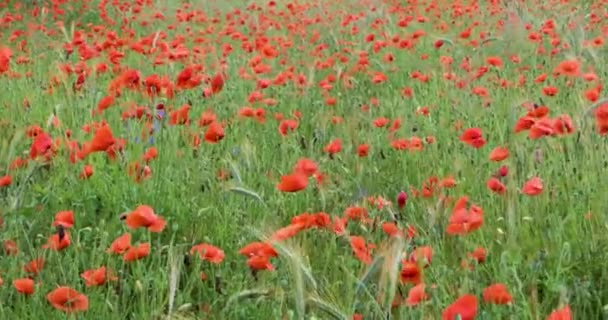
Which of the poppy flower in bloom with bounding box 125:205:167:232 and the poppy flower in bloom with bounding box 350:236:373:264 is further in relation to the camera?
the poppy flower in bloom with bounding box 125:205:167:232

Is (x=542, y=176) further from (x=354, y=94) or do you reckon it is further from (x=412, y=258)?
(x=354, y=94)

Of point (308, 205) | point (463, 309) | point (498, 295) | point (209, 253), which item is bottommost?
point (308, 205)

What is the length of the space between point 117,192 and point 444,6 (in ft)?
20.4

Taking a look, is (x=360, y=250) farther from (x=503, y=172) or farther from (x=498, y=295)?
(x=503, y=172)

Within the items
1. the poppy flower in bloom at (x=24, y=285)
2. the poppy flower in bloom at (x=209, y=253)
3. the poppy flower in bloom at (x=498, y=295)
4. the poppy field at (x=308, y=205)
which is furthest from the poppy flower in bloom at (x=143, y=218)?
the poppy flower in bloom at (x=498, y=295)

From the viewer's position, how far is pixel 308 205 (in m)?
2.70

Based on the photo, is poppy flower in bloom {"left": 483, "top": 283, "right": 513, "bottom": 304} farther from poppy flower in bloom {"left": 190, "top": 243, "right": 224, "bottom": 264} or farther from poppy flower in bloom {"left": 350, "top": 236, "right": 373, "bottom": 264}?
poppy flower in bloom {"left": 190, "top": 243, "right": 224, "bottom": 264}

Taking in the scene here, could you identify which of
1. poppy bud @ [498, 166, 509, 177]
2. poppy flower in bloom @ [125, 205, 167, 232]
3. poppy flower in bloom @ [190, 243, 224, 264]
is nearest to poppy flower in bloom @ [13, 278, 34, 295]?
poppy flower in bloom @ [125, 205, 167, 232]

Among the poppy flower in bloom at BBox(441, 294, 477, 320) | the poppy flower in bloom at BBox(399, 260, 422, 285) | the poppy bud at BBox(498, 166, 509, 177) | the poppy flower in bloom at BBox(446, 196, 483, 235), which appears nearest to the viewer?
the poppy flower in bloom at BBox(441, 294, 477, 320)

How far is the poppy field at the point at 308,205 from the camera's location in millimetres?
1791

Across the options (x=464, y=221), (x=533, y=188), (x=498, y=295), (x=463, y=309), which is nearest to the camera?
(x=463, y=309)

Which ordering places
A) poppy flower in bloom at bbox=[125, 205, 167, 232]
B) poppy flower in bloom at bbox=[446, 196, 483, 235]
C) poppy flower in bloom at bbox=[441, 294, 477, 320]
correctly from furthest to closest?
poppy flower in bloom at bbox=[125, 205, 167, 232]
poppy flower in bloom at bbox=[446, 196, 483, 235]
poppy flower in bloom at bbox=[441, 294, 477, 320]

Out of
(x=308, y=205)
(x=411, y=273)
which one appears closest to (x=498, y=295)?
(x=411, y=273)

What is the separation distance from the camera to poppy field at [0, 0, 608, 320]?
Answer: 5.88ft
